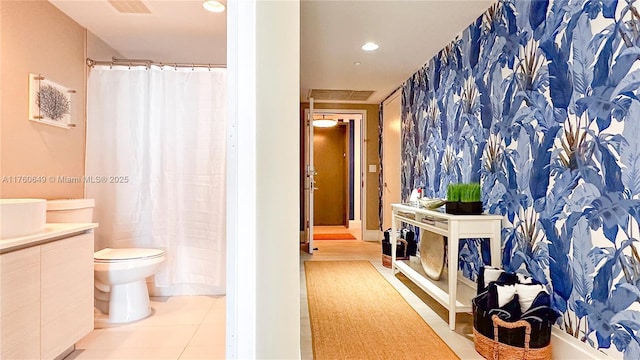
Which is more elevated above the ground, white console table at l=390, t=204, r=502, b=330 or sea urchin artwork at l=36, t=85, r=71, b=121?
sea urchin artwork at l=36, t=85, r=71, b=121

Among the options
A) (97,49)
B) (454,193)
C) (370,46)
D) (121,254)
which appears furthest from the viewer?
(370,46)

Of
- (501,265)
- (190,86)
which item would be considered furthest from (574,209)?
(190,86)

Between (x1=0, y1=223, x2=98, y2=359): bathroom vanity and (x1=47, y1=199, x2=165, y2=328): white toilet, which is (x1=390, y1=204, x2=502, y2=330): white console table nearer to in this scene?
(x1=47, y1=199, x2=165, y2=328): white toilet

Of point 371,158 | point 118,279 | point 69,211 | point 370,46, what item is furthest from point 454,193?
point 371,158

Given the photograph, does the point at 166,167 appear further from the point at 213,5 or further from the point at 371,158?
the point at 371,158

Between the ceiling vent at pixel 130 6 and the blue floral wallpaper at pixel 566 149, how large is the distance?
255cm

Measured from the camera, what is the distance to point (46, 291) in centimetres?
160

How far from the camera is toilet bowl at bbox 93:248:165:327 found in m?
2.29

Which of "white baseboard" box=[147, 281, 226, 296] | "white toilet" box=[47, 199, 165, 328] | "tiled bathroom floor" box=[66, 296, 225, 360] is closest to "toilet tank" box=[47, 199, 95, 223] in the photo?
"white toilet" box=[47, 199, 165, 328]

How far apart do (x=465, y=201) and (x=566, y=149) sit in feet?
2.54

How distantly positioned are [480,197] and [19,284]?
2794mm

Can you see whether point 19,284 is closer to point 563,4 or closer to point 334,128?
point 563,4

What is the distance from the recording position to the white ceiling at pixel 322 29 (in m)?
2.48

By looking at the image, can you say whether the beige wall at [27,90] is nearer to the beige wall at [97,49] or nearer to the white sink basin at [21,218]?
the beige wall at [97,49]
